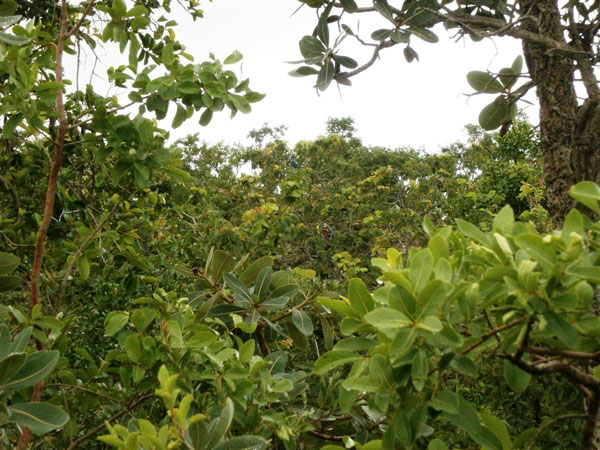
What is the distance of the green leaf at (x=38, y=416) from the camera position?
3.54ft

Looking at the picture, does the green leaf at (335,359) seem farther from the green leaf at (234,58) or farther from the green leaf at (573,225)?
the green leaf at (234,58)

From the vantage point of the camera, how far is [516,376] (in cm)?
90

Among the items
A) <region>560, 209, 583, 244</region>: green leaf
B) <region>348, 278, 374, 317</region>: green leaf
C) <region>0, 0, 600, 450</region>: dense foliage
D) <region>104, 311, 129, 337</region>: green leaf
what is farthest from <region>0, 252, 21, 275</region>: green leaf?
<region>560, 209, 583, 244</region>: green leaf

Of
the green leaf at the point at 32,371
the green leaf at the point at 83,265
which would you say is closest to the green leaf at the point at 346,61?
the green leaf at the point at 83,265

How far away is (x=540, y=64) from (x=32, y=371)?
68.3 inches

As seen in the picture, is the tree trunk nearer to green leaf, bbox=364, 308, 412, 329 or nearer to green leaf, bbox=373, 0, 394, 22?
green leaf, bbox=373, 0, 394, 22

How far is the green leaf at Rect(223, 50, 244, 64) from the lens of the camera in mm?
1875

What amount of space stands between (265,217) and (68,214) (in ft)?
5.06

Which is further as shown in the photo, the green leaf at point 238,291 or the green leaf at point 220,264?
the green leaf at point 220,264

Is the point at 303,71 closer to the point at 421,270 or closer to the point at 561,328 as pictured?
the point at 421,270

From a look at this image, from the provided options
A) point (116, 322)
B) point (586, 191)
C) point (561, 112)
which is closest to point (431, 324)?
point (586, 191)

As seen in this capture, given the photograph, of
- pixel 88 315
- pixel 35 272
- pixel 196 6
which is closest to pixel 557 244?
pixel 35 272

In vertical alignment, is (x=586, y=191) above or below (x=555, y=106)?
below

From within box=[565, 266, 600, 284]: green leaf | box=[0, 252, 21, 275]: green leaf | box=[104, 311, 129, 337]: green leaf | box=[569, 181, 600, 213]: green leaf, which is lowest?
box=[565, 266, 600, 284]: green leaf
